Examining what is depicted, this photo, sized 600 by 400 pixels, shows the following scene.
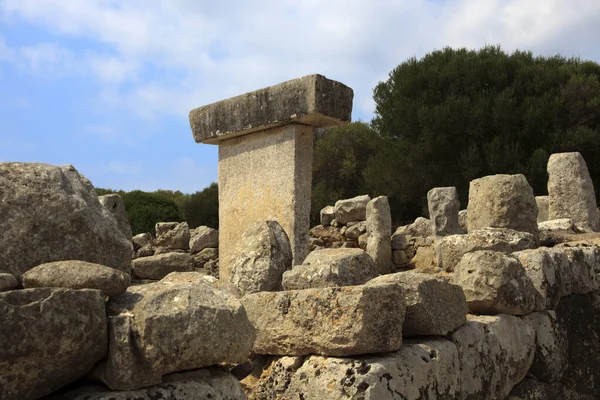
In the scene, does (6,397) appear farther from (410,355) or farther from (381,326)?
(410,355)

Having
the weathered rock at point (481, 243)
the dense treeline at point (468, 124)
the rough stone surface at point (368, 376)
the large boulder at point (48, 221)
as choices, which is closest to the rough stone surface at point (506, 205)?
the weathered rock at point (481, 243)

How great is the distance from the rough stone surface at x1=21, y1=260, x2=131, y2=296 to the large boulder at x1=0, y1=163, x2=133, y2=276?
0.19m

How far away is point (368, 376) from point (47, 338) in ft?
4.08

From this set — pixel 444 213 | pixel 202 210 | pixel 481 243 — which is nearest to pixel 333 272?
pixel 481 243

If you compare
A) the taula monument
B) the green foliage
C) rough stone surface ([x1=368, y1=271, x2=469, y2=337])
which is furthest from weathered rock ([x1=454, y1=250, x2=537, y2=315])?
the green foliage

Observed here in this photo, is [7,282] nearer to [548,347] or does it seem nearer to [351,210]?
[548,347]

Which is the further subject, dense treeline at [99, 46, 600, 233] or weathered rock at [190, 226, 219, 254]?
dense treeline at [99, 46, 600, 233]

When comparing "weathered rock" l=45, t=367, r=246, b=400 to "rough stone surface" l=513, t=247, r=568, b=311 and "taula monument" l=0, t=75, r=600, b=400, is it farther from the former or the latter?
"rough stone surface" l=513, t=247, r=568, b=311

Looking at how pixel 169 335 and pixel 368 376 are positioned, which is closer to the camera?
pixel 169 335

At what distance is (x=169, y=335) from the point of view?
1.99 m

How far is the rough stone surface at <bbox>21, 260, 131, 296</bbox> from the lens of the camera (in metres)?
1.99

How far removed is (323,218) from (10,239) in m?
12.4

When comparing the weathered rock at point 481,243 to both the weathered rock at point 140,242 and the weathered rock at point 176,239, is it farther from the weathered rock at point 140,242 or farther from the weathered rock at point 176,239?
the weathered rock at point 140,242

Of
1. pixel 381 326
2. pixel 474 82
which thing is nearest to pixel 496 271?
pixel 381 326
